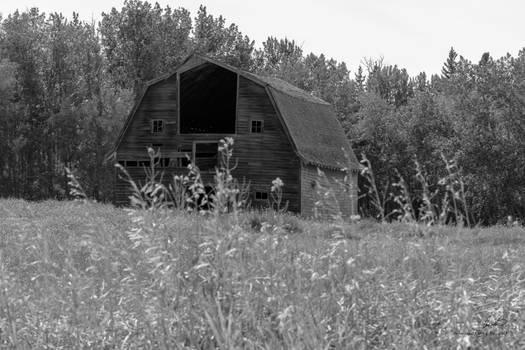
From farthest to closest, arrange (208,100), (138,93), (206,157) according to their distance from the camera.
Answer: (138,93), (208,100), (206,157)

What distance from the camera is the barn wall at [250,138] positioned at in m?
32.7

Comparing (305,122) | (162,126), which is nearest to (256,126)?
(305,122)

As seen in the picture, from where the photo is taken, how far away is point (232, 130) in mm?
35812

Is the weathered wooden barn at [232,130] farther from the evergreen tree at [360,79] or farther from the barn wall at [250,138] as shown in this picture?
the evergreen tree at [360,79]

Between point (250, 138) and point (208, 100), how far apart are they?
135 inches

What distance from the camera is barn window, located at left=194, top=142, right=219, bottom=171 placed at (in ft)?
111

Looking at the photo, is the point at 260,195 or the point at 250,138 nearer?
the point at 250,138

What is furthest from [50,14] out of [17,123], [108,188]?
[108,188]

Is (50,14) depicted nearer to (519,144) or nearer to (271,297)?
(519,144)

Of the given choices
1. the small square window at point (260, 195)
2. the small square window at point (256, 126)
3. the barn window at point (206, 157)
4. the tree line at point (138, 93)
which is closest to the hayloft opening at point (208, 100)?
the barn window at point (206, 157)

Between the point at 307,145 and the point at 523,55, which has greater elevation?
the point at 523,55

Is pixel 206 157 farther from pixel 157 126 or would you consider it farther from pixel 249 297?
pixel 249 297

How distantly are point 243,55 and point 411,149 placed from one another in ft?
68.4

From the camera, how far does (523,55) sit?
1831 inches
